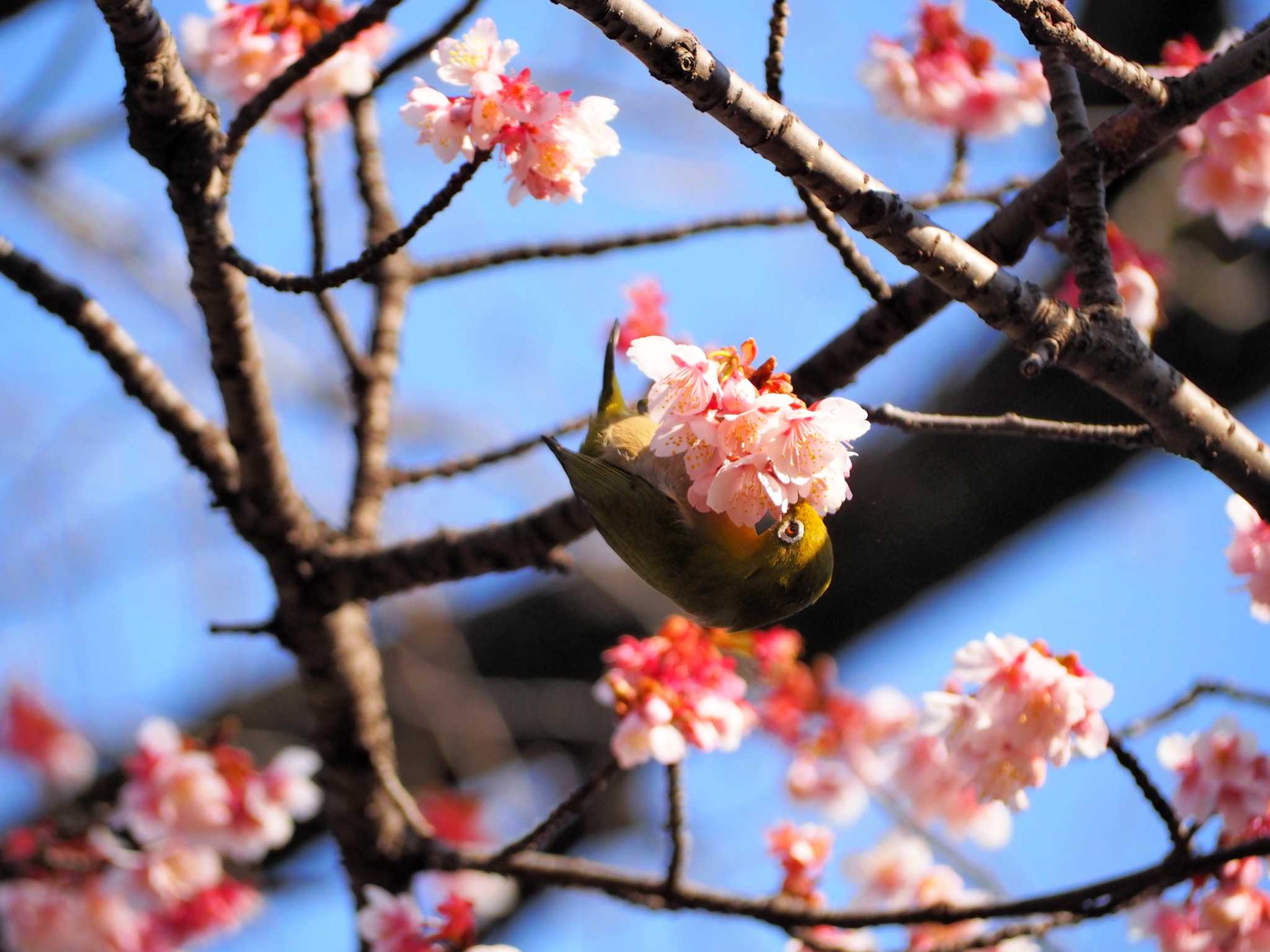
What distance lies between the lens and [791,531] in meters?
1.33

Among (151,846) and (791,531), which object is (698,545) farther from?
(151,846)

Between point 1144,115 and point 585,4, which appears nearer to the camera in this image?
point 585,4

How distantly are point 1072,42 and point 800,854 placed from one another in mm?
1316

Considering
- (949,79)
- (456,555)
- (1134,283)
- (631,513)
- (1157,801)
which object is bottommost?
(1157,801)

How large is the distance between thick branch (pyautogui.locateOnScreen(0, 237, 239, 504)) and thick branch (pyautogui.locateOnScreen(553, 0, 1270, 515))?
93 cm

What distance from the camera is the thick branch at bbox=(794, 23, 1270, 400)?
47.8 inches

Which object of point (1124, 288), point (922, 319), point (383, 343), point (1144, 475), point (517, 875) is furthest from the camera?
point (1144, 475)

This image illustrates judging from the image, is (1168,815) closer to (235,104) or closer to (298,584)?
(298,584)

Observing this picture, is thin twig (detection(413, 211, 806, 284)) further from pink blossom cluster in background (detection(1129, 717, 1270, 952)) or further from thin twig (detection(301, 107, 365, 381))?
pink blossom cluster in background (detection(1129, 717, 1270, 952))

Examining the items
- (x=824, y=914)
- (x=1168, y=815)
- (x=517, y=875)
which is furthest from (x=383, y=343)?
(x=1168, y=815)

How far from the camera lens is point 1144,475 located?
2.86 m

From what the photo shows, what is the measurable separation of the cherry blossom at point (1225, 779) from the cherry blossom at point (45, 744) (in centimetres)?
278

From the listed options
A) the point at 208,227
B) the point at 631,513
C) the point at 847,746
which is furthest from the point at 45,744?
the point at 631,513

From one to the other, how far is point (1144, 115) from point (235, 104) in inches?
54.9
